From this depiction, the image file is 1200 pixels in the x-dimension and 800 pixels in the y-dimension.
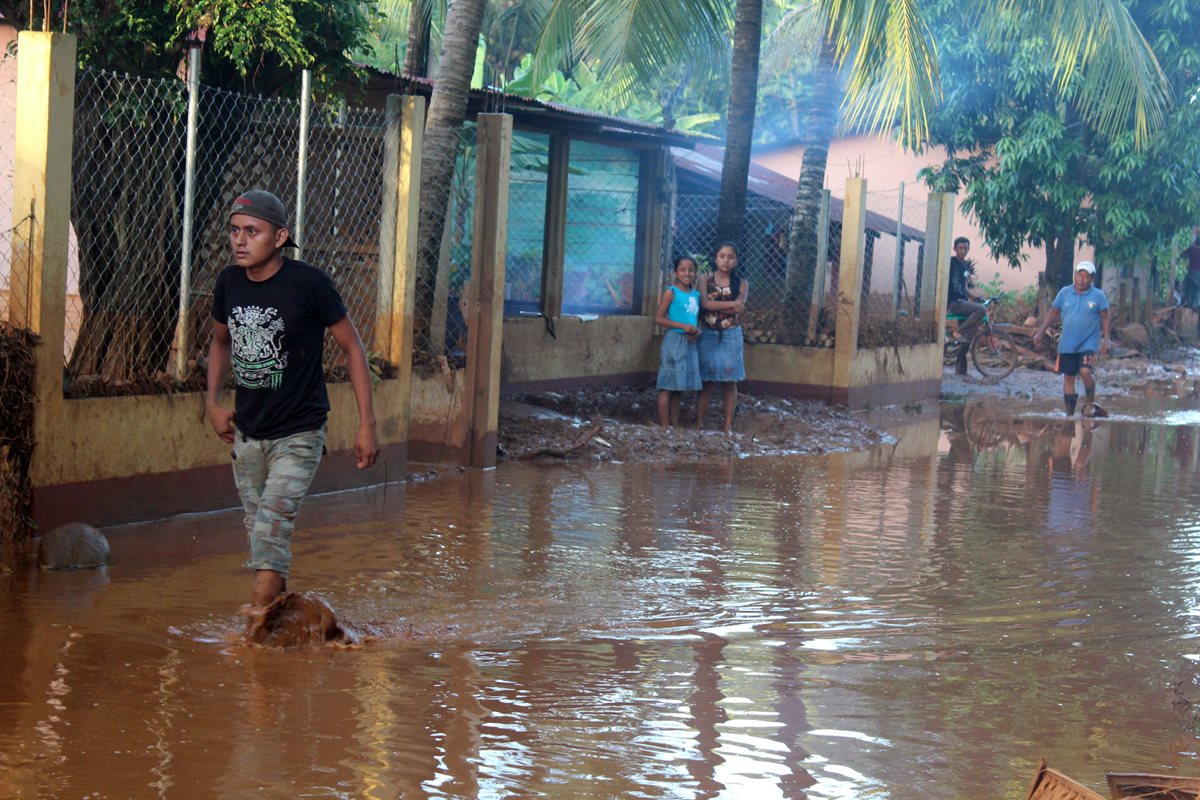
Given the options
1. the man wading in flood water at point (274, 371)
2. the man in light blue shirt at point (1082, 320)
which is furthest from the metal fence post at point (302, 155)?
the man in light blue shirt at point (1082, 320)

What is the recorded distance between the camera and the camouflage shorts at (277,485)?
18.5ft

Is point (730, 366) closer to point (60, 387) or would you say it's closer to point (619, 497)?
point (619, 497)

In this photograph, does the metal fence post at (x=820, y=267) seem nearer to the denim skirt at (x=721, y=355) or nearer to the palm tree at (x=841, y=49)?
the palm tree at (x=841, y=49)

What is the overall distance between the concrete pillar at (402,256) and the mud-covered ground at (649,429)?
1778 mm

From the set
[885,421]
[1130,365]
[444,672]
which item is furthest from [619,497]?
[1130,365]

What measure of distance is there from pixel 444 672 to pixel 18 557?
273 centimetres

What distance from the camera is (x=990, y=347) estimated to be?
21.6m

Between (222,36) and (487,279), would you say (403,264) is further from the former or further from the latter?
(222,36)

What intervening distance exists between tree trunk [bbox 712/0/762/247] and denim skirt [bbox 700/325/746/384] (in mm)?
2649

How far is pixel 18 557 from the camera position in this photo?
22.5ft

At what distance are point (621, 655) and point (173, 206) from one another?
472 centimetres

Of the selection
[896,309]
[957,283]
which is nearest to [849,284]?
[896,309]

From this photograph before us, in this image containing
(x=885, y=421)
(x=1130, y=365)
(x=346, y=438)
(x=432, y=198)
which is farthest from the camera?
(x=1130, y=365)

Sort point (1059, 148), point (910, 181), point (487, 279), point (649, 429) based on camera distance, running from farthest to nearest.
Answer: point (910, 181)
point (1059, 148)
point (649, 429)
point (487, 279)
